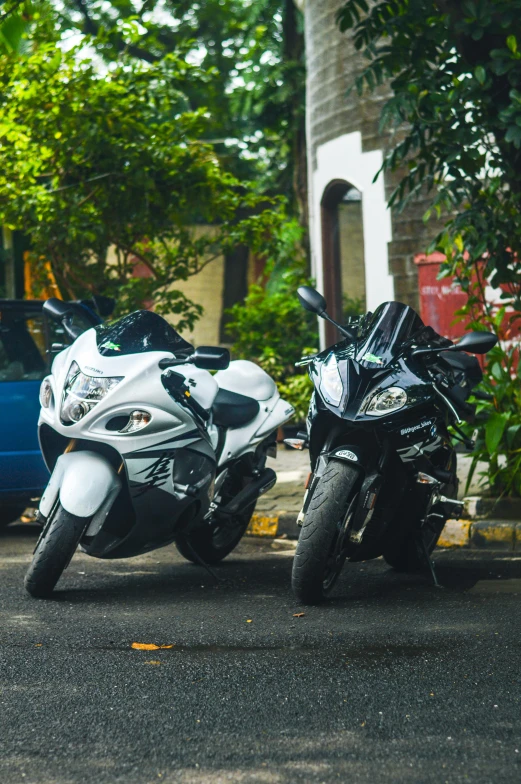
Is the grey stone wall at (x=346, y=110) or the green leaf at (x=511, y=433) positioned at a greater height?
the grey stone wall at (x=346, y=110)

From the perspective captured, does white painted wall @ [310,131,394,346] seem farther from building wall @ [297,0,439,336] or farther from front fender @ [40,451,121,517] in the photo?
front fender @ [40,451,121,517]

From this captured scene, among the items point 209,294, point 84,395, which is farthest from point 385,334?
point 209,294

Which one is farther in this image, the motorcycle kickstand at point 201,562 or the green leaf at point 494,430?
the green leaf at point 494,430

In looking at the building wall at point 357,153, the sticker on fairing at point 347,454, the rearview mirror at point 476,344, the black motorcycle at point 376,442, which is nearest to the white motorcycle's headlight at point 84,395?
the black motorcycle at point 376,442

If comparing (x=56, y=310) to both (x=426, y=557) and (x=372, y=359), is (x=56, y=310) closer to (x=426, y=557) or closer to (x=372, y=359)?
(x=372, y=359)

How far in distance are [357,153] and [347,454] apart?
7574mm

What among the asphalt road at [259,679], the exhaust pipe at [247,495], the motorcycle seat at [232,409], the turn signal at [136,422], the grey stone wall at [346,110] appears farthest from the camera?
the grey stone wall at [346,110]

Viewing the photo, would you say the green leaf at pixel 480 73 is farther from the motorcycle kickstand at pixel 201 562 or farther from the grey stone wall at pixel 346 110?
the grey stone wall at pixel 346 110

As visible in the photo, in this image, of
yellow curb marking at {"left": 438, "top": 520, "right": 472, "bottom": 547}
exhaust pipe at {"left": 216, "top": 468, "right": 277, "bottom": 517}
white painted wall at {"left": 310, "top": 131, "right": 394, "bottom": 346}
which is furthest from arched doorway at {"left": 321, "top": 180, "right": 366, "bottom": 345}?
exhaust pipe at {"left": 216, "top": 468, "right": 277, "bottom": 517}

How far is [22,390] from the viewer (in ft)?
24.5

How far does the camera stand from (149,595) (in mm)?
5777

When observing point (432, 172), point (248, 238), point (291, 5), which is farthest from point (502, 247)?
point (291, 5)

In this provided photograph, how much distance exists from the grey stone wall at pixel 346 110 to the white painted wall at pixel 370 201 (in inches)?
3.5

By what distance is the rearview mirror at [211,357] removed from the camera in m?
5.61
